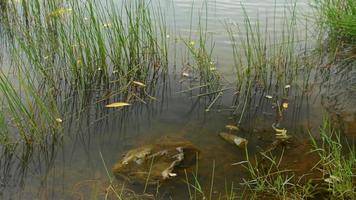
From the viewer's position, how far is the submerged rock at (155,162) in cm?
252

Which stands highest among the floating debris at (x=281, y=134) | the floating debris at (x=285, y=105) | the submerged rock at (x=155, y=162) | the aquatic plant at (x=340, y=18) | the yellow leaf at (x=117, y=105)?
the aquatic plant at (x=340, y=18)

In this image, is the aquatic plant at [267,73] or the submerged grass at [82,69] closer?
the submerged grass at [82,69]

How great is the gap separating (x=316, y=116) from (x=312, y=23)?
77.2 inches

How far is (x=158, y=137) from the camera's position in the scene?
3.00m

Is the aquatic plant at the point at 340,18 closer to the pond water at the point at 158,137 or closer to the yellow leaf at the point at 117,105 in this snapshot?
the pond water at the point at 158,137

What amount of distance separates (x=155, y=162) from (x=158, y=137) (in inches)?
15.1

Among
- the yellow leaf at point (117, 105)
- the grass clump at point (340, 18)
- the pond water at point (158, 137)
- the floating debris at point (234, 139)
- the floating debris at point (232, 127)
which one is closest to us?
the pond water at point (158, 137)

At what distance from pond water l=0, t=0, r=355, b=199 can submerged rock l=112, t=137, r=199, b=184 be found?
68mm

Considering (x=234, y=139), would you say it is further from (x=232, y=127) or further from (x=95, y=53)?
(x=95, y=53)

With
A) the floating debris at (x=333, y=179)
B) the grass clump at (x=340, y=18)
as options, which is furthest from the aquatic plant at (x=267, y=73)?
the floating debris at (x=333, y=179)

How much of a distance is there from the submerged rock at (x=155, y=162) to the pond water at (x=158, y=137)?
7 cm

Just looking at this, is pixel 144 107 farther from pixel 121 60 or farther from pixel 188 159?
pixel 188 159

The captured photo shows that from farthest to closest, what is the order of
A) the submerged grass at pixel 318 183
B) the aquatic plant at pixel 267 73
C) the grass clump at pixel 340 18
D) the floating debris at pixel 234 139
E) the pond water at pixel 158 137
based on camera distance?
the grass clump at pixel 340 18 → the aquatic plant at pixel 267 73 → the floating debris at pixel 234 139 → the pond water at pixel 158 137 → the submerged grass at pixel 318 183

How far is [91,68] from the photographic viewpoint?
350 centimetres
